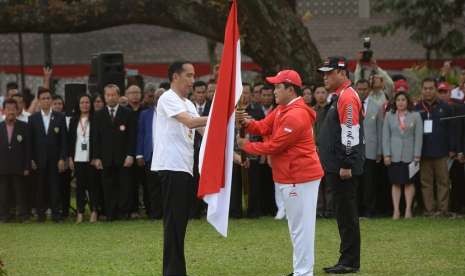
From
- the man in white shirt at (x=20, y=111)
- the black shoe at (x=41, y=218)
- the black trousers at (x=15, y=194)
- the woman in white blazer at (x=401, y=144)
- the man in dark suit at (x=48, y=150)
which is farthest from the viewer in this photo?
the man in white shirt at (x=20, y=111)

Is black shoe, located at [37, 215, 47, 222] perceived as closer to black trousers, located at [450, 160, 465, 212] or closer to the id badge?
the id badge

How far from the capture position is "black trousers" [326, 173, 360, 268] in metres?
11.5

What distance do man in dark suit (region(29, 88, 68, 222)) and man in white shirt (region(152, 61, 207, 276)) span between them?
7.96m

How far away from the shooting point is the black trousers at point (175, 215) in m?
10.5

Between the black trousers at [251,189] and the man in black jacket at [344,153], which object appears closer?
the man in black jacket at [344,153]

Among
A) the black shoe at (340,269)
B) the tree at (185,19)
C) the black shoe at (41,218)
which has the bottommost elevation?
the black shoe at (41,218)

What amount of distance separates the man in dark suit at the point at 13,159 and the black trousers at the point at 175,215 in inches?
330

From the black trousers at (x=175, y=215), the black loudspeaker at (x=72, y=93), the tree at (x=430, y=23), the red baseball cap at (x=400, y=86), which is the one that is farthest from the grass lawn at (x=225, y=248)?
the tree at (x=430, y=23)

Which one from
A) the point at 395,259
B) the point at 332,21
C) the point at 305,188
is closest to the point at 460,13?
the point at 332,21

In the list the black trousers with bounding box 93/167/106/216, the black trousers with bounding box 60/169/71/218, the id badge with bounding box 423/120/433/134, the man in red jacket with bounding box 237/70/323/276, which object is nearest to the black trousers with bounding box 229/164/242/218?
the black trousers with bounding box 93/167/106/216

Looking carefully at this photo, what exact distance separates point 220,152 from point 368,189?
25.0 feet

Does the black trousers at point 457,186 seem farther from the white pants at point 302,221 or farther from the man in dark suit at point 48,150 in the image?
the white pants at point 302,221

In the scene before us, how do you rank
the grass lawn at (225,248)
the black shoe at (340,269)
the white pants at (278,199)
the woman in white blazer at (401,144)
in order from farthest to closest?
the white pants at (278,199) → the woman in white blazer at (401,144) → the grass lawn at (225,248) → the black shoe at (340,269)

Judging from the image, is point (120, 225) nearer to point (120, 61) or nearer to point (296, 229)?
point (120, 61)
